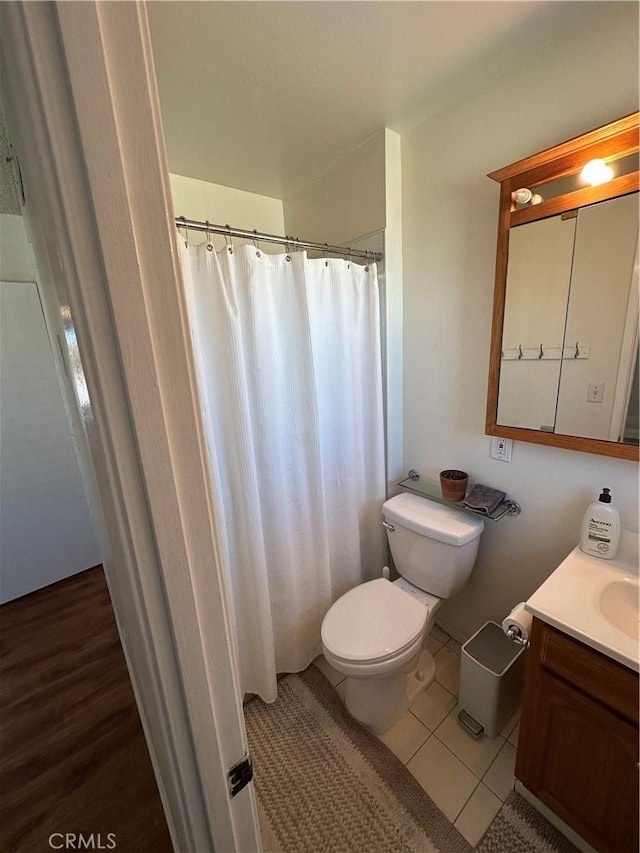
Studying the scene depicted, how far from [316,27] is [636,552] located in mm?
1856

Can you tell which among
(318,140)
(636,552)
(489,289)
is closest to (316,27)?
(318,140)

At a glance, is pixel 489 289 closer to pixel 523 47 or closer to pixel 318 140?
pixel 523 47

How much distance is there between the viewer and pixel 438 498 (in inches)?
62.5

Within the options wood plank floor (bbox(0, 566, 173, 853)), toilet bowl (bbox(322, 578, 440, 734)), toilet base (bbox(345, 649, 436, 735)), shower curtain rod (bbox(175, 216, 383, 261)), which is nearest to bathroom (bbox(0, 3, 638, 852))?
shower curtain rod (bbox(175, 216, 383, 261))

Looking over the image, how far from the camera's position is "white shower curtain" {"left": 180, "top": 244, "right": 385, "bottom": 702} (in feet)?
4.05

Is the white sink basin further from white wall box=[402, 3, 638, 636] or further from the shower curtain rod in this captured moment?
the shower curtain rod

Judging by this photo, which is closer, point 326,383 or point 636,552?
point 636,552

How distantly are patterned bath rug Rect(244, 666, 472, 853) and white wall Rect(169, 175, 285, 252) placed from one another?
2.20 m

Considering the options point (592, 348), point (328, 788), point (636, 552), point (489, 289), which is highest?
point (489, 289)

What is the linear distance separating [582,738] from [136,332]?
1.45 metres

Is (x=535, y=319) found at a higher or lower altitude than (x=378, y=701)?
higher

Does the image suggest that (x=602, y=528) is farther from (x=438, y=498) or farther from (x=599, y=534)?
(x=438, y=498)

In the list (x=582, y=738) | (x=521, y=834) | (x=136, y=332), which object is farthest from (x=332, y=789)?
(x=136, y=332)

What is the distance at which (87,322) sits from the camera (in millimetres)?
369
